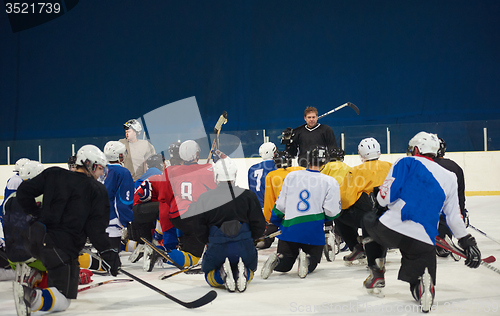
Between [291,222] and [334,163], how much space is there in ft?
3.21

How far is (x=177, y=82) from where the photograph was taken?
1368cm

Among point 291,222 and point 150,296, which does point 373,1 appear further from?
point 150,296

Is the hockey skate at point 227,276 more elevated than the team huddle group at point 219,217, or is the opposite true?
the team huddle group at point 219,217

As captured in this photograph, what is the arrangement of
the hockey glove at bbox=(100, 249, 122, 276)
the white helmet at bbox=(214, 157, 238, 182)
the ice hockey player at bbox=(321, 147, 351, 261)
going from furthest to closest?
the ice hockey player at bbox=(321, 147, 351, 261) → the white helmet at bbox=(214, 157, 238, 182) → the hockey glove at bbox=(100, 249, 122, 276)

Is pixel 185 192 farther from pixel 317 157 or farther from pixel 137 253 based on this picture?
pixel 317 157

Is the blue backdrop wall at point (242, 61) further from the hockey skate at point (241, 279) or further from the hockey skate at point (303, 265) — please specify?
the hockey skate at point (241, 279)

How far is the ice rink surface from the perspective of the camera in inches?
Result: 100

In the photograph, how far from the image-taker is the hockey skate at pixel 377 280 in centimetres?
282

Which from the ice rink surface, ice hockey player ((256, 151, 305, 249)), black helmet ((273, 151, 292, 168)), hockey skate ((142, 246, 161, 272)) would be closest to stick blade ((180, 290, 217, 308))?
the ice rink surface

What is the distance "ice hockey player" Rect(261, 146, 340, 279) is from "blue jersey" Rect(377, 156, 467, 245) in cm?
80

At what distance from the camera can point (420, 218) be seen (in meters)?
2.53

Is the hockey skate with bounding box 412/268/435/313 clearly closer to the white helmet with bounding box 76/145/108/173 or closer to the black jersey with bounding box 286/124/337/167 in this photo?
the white helmet with bounding box 76/145/108/173

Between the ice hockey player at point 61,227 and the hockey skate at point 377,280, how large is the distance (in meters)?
1.41

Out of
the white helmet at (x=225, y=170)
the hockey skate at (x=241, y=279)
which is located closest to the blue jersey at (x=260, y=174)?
the white helmet at (x=225, y=170)
